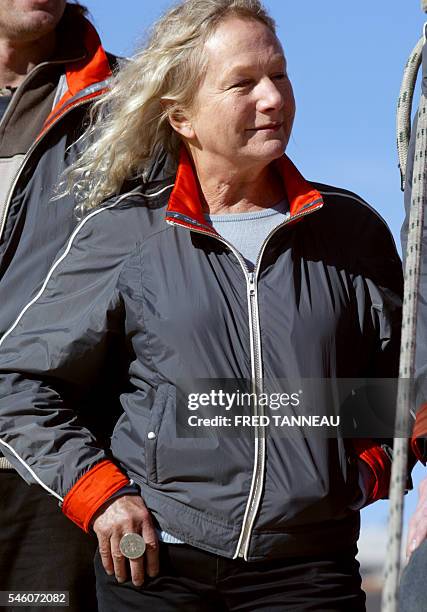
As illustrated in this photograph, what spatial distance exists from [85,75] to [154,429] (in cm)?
134

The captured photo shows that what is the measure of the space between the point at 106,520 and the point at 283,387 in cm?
53

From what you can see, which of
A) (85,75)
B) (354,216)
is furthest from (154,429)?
(85,75)

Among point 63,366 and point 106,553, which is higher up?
point 63,366

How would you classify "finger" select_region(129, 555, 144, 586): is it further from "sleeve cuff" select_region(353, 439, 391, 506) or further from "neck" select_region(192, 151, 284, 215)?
"neck" select_region(192, 151, 284, 215)

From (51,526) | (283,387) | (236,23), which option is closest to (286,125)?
(236,23)

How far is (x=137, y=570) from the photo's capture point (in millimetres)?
2947

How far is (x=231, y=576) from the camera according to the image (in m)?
2.87

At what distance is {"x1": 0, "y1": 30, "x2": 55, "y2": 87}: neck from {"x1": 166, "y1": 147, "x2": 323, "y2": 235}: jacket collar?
0.91m

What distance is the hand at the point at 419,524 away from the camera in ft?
7.61

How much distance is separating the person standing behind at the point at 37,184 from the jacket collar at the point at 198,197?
50 centimetres

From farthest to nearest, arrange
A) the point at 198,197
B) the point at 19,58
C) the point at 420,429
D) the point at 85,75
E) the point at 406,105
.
A: the point at 19,58, the point at 85,75, the point at 198,197, the point at 406,105, the point at 420,429

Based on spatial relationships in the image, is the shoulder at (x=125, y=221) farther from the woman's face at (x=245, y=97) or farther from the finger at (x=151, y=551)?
the finger at (x=151, y=551)

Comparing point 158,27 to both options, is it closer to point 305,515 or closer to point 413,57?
point 413,57

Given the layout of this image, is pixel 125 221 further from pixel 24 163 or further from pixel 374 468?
pixel 374 468
